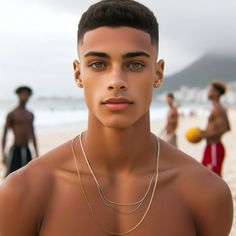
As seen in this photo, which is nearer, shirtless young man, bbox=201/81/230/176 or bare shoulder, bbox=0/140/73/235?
bare shoulder, bbox=0/140/73/235

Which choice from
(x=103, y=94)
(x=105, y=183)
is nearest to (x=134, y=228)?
(x=105, y=183)

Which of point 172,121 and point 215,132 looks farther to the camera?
point 172,121

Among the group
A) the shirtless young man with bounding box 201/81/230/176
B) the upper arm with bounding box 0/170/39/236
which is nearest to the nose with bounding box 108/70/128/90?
the upper arm with bounding box 0/170/39/236

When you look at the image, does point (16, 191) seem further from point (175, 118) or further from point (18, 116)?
point (175, 118)

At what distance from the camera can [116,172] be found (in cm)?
177

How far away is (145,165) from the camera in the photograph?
1.78m

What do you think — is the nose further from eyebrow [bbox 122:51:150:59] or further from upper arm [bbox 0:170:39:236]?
upper arm [bbox 0:170:39:236]

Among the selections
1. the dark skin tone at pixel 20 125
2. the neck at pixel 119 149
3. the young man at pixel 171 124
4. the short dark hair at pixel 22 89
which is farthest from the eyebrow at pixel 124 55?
the young man at pixel 171 124

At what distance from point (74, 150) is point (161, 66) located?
18.8 inches

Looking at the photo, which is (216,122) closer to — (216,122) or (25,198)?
(216,122)

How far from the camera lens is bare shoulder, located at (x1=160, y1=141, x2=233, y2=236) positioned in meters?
1.75

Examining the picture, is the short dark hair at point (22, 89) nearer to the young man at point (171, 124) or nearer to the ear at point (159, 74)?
the young man at point (171, 124)

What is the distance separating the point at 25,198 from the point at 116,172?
351 mm

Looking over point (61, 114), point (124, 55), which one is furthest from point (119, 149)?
point (61, 114)
